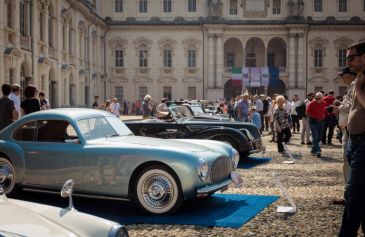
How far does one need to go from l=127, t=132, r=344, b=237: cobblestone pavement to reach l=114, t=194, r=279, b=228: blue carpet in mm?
174

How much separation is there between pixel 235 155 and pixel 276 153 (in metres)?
7.03

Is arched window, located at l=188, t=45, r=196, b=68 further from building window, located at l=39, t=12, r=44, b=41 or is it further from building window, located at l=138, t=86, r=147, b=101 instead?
building window, located at l=39, t=12, r=44, b=41

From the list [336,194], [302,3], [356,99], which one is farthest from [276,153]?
[302,3]

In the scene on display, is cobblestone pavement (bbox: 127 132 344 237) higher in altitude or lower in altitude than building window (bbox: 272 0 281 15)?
lower

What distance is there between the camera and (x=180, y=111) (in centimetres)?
1455

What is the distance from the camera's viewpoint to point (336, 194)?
8797mm

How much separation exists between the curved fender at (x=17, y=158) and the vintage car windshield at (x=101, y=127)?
104cm

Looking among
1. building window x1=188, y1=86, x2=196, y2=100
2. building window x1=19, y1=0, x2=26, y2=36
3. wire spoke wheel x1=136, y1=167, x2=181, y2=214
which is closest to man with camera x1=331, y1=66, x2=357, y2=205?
wire spoke wheel x1=136, y1=167, x2=181, y2=214

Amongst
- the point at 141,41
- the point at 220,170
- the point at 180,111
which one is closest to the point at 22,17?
the point at 180,111

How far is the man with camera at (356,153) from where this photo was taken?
4734 mm

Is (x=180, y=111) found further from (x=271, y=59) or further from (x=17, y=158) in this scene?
(x=271, y=59)

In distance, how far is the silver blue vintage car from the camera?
280 inches

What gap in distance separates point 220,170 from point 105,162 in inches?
68.7

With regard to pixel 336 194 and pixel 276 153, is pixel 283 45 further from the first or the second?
pixel 336 194
